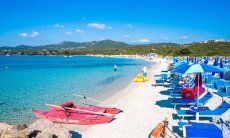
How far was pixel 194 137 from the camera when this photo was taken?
9047mm

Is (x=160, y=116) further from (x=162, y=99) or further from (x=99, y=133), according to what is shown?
(x=162, y=99)

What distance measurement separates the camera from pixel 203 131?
29.5ft

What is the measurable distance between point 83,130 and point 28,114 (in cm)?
564

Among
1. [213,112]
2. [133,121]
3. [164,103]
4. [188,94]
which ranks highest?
[188,94]

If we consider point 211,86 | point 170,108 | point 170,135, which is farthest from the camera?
point 211,86

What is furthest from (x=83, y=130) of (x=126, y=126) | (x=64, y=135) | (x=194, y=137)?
(x=194, y=137)

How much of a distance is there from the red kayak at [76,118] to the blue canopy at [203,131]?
192 inches

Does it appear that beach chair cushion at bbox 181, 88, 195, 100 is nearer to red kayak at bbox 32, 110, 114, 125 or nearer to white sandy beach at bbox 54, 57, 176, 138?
white sandy beach at bbox 54, 57, 176, 138

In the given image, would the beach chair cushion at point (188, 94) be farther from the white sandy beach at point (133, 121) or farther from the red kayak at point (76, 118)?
the red kayak at point (76, 118)

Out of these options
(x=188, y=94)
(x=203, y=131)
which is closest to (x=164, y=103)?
(x=188, y=94)

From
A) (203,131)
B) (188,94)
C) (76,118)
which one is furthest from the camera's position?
(188,94)

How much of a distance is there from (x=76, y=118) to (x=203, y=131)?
6601 mm

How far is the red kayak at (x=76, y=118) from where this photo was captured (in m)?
13.5

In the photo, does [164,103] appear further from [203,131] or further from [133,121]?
[203,131]
